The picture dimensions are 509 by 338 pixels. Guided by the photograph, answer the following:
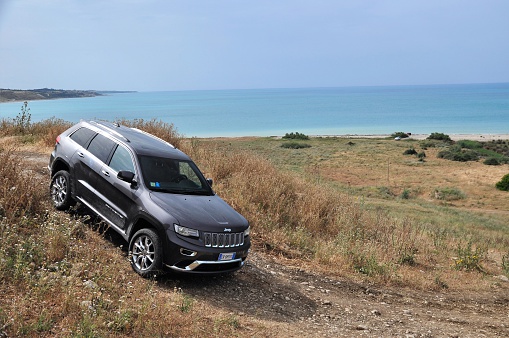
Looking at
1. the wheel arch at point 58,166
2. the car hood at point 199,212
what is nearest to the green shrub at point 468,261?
the car hood at point 199,212

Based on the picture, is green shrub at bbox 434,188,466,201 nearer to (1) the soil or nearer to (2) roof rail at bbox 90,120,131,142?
(1) the soil

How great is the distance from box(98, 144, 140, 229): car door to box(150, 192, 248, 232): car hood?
1.23 ft

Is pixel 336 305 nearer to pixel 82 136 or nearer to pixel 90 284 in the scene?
pixel 90 284

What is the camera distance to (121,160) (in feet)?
24.9

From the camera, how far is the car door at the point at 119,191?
7.04 metres

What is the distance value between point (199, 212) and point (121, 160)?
170 cm

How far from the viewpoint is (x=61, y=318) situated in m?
4.97

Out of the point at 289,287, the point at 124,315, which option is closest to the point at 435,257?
the point at 289,287

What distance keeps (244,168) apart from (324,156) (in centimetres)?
3759

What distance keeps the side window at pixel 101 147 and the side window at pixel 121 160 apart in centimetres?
18

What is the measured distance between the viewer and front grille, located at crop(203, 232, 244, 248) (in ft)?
21.7

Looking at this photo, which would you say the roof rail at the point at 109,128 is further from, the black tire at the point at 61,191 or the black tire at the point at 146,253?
the black tire at the point at 146,253

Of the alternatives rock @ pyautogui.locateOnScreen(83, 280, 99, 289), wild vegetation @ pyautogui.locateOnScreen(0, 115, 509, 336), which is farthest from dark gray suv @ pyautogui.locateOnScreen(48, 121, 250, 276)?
rock @ pyautogui.locateOnScreen(83, 280, 99, 289)

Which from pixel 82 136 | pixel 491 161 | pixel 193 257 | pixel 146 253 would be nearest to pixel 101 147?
pixel 82 136
